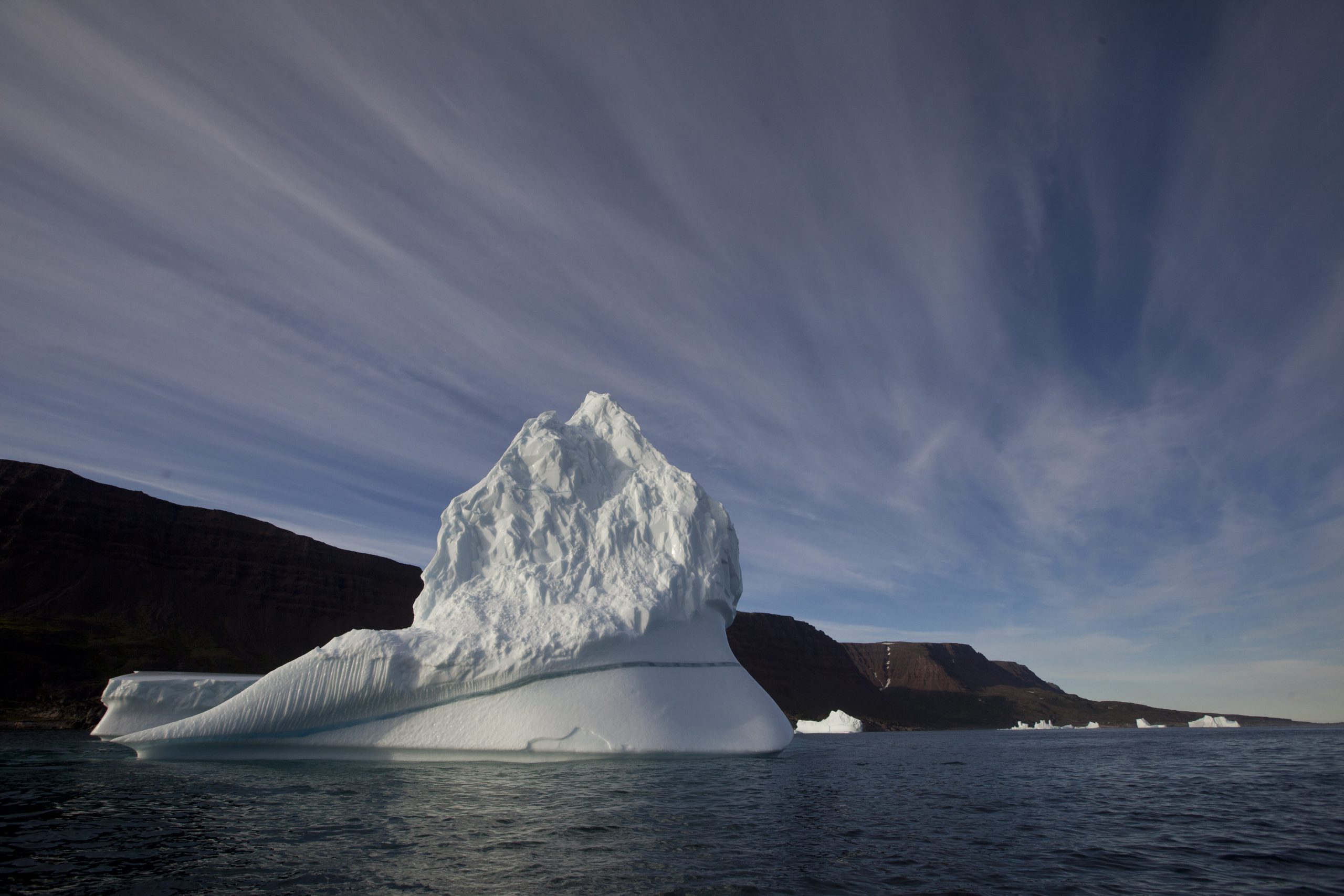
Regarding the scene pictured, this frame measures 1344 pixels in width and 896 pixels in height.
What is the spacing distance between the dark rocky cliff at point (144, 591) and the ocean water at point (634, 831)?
50.4m

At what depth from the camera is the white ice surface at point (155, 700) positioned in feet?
62.6

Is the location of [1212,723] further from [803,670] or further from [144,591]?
[144,591]

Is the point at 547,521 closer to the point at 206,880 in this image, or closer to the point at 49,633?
the point at 206,880

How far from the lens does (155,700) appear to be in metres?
19.3

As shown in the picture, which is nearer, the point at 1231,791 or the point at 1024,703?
the point at 1231,791

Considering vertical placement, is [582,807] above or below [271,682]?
below

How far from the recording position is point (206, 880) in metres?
6.09

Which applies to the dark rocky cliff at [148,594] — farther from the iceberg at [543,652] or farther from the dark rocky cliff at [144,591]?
the iceberg at [543,652]

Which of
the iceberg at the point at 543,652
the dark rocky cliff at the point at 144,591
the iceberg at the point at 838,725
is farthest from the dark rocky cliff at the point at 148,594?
the iceberg at the point at 543,652

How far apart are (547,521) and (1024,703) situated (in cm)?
15862

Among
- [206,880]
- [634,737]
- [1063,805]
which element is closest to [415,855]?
A: [206,880]

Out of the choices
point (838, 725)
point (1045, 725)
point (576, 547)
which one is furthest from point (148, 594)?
point (1045, 725)

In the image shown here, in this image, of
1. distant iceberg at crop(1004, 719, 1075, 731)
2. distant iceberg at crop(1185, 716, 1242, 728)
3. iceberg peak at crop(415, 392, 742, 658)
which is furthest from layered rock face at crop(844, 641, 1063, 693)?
iceberg peak at crop(415, 392, 742, 658)

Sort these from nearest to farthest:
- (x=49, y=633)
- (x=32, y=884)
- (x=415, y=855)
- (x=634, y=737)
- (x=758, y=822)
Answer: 1. (x=32, y=884)
2. (x=415, y=855)
3. (x=758, y=822)
4. (x=634, y=737)
5. (x=49, y=633)
